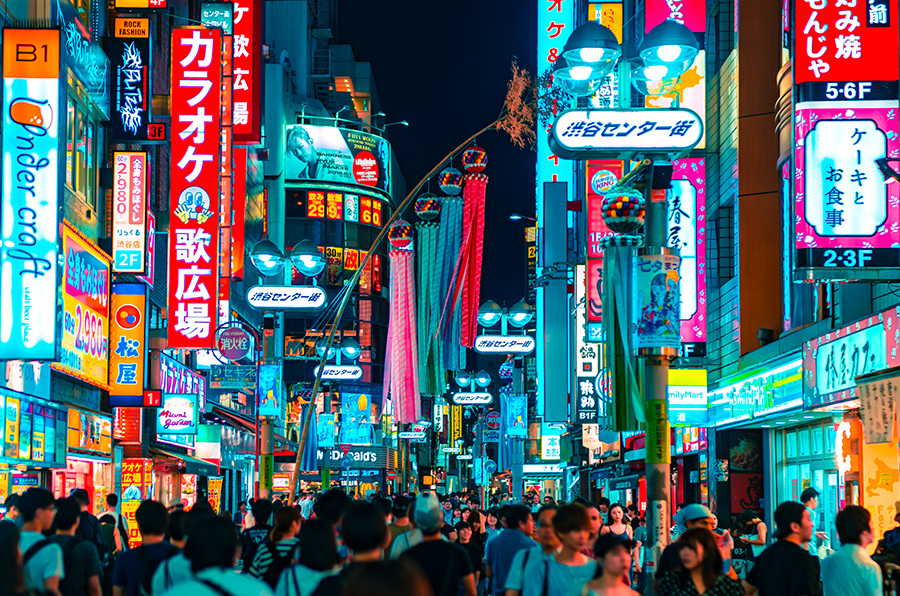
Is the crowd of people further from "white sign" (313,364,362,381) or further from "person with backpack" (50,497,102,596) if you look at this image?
"white sign" (313,364,362,381)

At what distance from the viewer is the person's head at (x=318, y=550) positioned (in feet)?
22.6

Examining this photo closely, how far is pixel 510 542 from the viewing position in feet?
35.0

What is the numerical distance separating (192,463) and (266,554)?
2801cm

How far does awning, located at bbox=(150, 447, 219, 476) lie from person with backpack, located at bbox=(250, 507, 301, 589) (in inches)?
858

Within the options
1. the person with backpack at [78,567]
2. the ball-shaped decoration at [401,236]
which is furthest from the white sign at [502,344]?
the person with backpack at [78,567]

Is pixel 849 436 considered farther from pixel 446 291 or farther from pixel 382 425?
pixel 382 425

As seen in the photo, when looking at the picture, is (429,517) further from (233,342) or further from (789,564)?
(233,342)

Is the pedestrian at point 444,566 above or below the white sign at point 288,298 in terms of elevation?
below

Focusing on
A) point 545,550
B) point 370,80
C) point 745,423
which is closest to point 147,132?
point 745,423

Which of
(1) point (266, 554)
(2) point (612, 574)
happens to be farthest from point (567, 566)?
(1) point (266, 554)

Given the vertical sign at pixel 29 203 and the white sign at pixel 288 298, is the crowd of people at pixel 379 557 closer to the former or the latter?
the vertical sign at pixel 29 203

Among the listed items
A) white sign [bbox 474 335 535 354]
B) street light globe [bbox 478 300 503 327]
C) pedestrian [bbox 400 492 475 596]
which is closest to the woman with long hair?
pedestrian [bbox 400 492 475 596]

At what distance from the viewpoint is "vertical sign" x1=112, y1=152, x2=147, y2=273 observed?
23938mm

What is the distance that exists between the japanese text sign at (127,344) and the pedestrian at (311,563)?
67.0 ft
